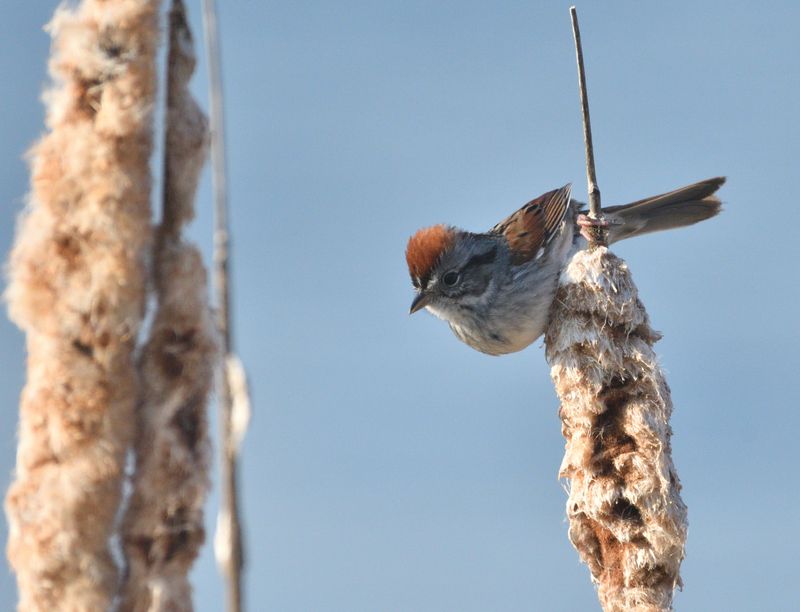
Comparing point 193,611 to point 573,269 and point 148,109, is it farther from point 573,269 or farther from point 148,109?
point 573,269

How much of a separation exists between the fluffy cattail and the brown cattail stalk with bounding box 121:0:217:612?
4.04ft

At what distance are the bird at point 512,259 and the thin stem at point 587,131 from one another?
36.4 inches

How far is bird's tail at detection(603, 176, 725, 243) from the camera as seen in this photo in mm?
4551

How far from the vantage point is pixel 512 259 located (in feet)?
13.5

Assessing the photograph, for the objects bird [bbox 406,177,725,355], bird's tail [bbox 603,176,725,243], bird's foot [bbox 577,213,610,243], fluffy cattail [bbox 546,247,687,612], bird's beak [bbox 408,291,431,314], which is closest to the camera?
fluffy cattail [bbox 546,247,687,612]

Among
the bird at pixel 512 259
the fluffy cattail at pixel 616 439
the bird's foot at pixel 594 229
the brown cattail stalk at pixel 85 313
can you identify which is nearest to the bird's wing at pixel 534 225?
the bird at pixel 512 259

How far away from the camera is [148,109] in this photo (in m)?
1.49

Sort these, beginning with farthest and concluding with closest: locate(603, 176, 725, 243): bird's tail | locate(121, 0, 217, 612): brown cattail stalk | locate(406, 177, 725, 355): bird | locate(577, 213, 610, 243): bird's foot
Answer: locate(603, 176, 725, 243): bird's tail, locate(406, 177, 725, 355): bird, locate(577, 213, 610, 243): bird's foot, locate(121, 0, 217, 612): brown cattail stalk

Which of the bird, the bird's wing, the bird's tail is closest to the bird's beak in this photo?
the bird

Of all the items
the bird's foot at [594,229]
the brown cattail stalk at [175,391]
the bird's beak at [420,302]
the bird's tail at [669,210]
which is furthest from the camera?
the bird's tail at [669,210]

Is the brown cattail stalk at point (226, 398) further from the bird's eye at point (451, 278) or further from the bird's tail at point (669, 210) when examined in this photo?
the bird's tail at point (669, 210)

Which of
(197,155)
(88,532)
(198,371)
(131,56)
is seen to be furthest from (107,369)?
(131,56)

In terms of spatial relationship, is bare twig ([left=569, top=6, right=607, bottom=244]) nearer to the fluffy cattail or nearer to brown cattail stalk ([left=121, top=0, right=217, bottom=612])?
the fluffy cattail

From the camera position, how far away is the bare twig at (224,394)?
108 cm
